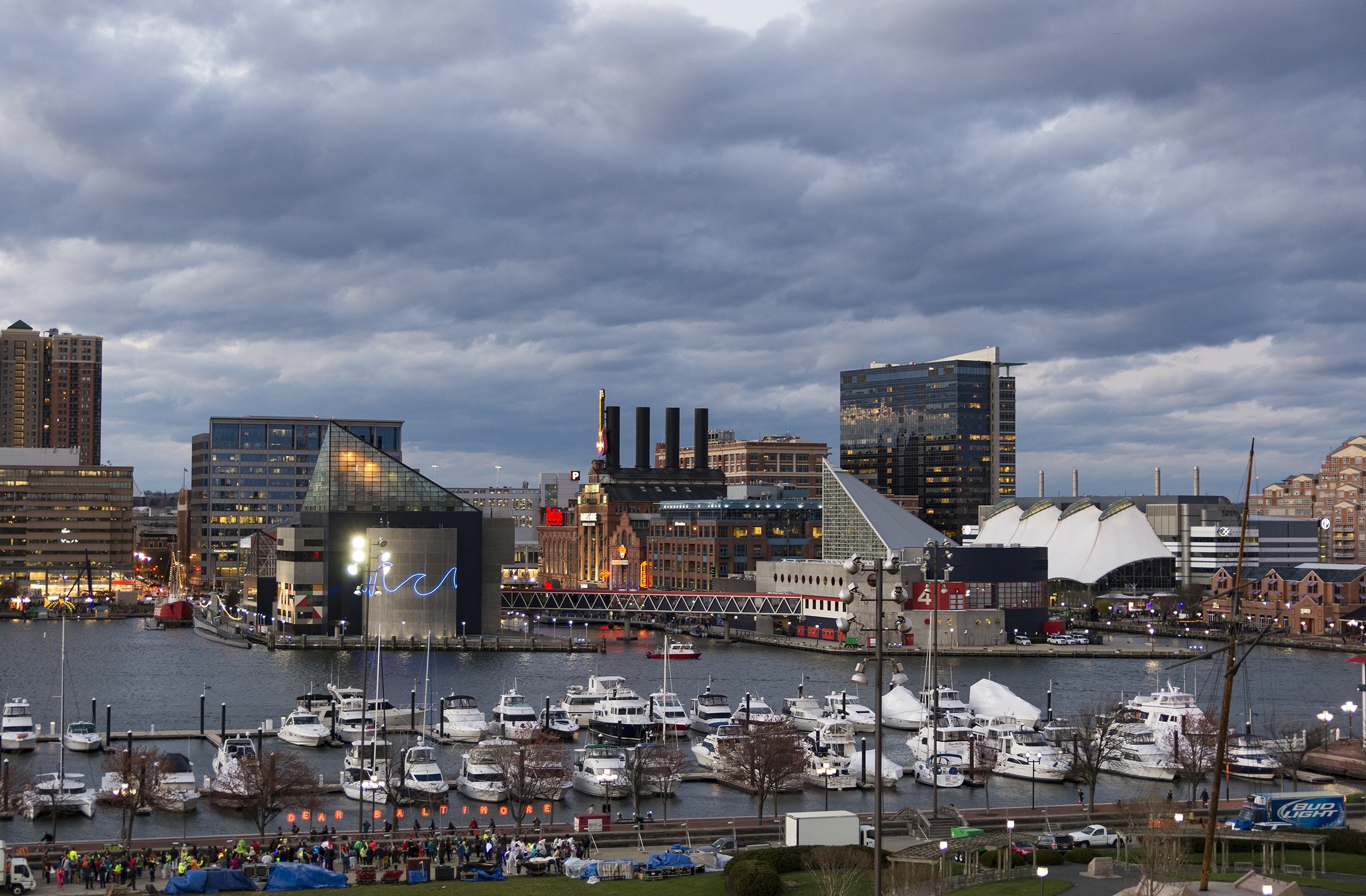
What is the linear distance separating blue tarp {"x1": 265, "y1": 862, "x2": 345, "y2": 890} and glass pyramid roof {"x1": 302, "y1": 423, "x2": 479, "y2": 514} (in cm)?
9455

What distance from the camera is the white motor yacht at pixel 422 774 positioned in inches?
2114

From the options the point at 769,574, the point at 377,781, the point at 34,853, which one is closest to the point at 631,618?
the point at 769,574

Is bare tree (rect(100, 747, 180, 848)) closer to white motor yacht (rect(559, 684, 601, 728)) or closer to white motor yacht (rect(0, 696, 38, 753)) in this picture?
white motor yacht (rect(0, 696, 38, 753))

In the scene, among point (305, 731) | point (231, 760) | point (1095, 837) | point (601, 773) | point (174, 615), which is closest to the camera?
point (1095, 837)

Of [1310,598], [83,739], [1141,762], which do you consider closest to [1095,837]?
[1141,762]

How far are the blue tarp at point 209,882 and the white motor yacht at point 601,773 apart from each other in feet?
60.9

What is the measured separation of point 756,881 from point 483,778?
24.6 m

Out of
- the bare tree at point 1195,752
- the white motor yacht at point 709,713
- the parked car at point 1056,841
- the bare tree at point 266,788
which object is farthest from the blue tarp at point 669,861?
the white motor yacht at point 709,713

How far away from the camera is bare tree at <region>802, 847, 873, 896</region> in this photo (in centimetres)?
3127

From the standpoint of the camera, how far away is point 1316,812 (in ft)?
139

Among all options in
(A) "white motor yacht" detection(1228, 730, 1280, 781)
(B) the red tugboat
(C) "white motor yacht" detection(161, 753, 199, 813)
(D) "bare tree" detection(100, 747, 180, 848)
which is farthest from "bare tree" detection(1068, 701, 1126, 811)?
(B) the red tugboat

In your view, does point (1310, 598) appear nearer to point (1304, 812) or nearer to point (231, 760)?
point (1304, 812)

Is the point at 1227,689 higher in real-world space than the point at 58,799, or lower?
higher

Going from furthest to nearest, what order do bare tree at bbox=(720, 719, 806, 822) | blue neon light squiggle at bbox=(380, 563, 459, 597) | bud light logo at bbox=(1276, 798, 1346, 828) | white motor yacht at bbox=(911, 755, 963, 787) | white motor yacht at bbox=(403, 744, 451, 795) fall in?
blue neon light squiggle at bbox=(380, 563, 459, 597)
white motor yacht at bbox=(911, 755, 963, 787)
white motor yacht at bbox=(403, 744, 451, 795)
bare tree at bbox=(720, 719, 806, 822)
bud light logo at bbox=(1276, 798, 1346, 828)
